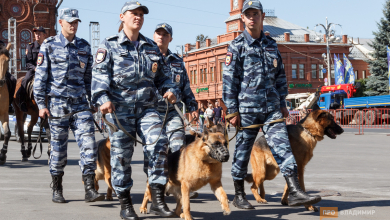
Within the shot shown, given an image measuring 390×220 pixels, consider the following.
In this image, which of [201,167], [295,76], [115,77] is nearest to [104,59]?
[115,77]

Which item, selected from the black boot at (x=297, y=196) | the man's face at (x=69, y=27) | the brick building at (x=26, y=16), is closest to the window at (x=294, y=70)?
the brick building at (x=26, y=16)

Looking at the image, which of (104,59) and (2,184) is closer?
(104,59)

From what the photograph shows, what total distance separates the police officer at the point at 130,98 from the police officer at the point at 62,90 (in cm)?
144

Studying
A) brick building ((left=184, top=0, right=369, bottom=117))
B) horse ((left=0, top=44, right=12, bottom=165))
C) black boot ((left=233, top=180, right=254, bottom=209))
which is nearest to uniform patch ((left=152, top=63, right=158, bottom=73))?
black boot ((left=233, top=180, right=254, bottom=209))

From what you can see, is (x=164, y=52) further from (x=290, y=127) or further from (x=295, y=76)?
(x=295, y=76)

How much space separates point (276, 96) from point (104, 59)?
2.19 meters

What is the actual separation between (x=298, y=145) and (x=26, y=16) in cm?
7337

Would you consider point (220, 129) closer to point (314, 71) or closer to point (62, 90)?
point (62, 90)

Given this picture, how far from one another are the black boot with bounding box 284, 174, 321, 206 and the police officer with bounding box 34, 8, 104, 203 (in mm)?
2691

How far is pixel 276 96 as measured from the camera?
6.32m

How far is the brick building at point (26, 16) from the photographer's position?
72.7 m

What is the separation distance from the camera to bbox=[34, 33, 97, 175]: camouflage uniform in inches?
276

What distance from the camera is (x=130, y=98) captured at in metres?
5.51

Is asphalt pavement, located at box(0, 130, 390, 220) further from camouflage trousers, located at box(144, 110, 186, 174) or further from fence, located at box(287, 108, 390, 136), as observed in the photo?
fence, located at box(287, 108, 390, 136)
